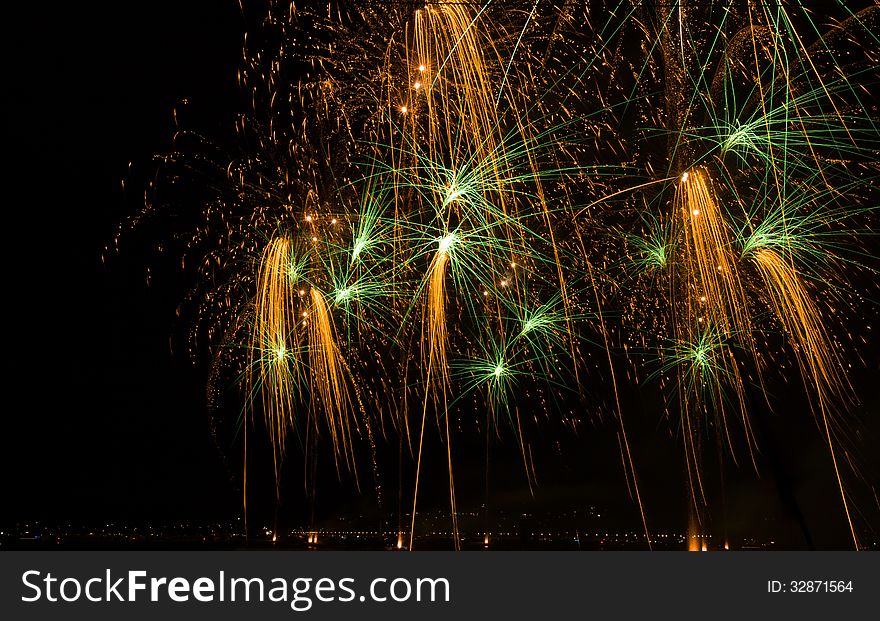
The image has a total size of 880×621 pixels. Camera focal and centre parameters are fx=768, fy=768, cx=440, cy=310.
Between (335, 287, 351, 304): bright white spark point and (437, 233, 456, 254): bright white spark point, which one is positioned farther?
(335, 287, 351, 304): bright white spark point

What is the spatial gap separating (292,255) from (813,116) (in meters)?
14.3

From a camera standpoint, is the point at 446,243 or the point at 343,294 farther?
the point at 343,294

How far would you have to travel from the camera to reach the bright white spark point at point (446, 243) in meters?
20.3

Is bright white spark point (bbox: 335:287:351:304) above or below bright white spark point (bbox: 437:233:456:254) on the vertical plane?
above

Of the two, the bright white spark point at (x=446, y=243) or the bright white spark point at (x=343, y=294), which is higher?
the bright white spark point at (x=343, y=294)

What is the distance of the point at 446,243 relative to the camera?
66.8 feet

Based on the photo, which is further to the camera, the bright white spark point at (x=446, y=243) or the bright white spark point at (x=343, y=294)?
the bright white spark point at (x=343, y=294)

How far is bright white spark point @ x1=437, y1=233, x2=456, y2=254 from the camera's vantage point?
20281 millimetres

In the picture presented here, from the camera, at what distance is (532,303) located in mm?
26203

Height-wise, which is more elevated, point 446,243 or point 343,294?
point 343,294
